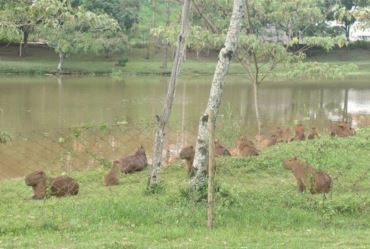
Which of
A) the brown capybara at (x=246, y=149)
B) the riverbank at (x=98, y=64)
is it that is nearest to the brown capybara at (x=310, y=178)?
the brown capybara at (x=246, y=149)

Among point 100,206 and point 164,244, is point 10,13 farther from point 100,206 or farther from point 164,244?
point 164,244

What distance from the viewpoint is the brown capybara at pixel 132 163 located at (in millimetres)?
15672

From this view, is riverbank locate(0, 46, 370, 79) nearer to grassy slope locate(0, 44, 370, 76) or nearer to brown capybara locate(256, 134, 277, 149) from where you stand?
grassy slope locate(0, 44, 370, 76)

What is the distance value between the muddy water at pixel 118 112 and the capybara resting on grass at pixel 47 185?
3.43 metres

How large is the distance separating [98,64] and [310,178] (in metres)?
52.4

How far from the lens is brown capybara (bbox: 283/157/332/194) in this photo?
12.1 m

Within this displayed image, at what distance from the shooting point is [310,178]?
1224 cm

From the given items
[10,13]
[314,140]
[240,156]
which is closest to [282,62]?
[314,140]

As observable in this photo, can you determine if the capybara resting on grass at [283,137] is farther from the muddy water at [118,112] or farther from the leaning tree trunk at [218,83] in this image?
the leaning tree trunk at [218,83]

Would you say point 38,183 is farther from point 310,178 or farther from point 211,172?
point 310,178

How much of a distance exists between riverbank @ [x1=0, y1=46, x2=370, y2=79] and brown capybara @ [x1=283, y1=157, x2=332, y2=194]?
45.5 meters

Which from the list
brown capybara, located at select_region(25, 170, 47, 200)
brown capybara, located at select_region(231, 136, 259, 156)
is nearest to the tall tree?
brown capybara, located at select_region(25, 170, 47, 200)

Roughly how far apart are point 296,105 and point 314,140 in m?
18.6

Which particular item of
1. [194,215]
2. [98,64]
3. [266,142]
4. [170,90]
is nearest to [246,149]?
[266,142]
